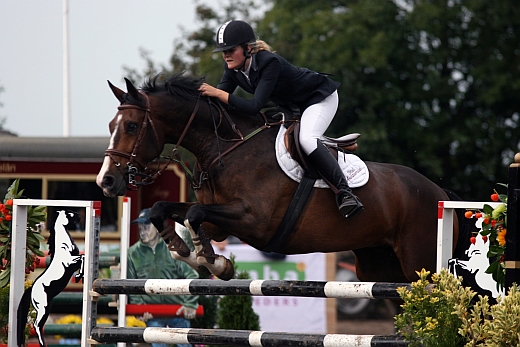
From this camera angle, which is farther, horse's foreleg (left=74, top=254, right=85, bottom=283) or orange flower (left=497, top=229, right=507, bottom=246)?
horse's foreleg (left=74, top=254, right=85, bottom=283)

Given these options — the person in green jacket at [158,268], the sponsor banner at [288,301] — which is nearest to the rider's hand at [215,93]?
the person in green jacket at [158,268]

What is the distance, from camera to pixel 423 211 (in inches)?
213

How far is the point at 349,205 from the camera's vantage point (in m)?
4.76

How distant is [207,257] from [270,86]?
1010mm

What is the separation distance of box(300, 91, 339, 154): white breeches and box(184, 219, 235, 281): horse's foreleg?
78 centimetres

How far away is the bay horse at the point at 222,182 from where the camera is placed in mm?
4586

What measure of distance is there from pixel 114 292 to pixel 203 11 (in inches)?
634

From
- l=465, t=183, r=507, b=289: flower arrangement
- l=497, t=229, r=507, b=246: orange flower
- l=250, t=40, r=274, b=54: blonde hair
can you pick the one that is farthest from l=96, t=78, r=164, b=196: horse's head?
l=497, t=229, r=507, b=246: orange flower

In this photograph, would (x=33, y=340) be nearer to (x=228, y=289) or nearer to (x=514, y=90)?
(x=228, y=289)

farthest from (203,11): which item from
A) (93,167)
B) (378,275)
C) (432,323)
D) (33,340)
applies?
(432,323)

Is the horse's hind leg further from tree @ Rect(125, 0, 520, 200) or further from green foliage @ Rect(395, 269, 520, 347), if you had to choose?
tree @ Rect(125, 0, 520, 200)

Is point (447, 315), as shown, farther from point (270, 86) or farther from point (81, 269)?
point (81, 269)

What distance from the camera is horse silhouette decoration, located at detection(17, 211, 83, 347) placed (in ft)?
16.2

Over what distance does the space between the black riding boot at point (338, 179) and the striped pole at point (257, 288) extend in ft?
1.75
